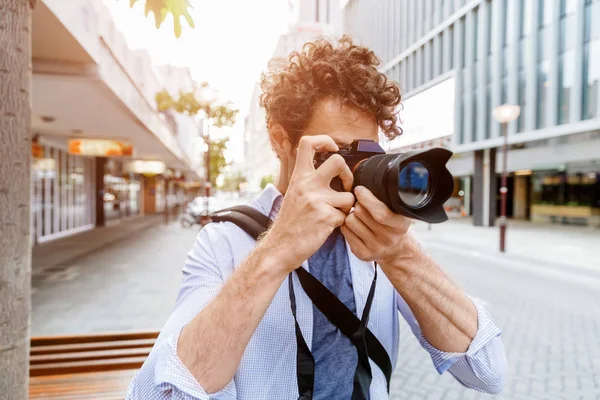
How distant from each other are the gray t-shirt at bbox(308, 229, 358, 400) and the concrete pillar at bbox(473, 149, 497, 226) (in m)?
21.2

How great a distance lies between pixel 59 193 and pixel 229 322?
15209mm

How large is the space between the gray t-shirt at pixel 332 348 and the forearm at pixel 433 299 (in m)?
0.22

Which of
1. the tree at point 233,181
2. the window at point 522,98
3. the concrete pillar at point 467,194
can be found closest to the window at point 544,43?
the window at point 522,98

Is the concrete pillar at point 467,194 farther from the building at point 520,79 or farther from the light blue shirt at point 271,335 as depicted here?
the light blue shirt at point 271,335

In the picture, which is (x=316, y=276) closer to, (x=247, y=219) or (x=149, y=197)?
(x=247, y=219)

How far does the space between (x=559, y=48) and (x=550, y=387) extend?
16.7 metres

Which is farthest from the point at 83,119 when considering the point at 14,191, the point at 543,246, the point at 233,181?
the point at 233,181

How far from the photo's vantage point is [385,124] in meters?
1.34

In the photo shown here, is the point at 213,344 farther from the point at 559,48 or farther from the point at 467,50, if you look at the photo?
the point at 467,50

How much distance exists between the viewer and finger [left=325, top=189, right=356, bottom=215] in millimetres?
899

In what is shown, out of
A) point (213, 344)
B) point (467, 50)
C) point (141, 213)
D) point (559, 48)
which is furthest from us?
point (141, 213)

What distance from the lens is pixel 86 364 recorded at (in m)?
2.45

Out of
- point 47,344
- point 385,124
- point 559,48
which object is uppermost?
point 559,48

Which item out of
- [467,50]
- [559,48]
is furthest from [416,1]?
[559,48]
